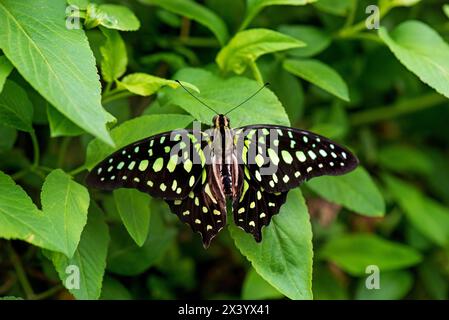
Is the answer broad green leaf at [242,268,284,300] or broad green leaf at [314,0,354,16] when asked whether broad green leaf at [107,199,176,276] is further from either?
broad green leaf at [314,0,354,16]

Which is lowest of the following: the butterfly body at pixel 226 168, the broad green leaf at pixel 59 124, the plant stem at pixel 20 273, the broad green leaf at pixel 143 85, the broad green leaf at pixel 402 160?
the plant stem at pixel 20 273

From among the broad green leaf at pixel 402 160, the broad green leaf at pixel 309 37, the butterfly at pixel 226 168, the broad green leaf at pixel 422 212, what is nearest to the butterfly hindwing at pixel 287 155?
the butterfly at pixel 226 168

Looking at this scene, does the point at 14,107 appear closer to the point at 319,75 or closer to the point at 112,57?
the point at 112,57

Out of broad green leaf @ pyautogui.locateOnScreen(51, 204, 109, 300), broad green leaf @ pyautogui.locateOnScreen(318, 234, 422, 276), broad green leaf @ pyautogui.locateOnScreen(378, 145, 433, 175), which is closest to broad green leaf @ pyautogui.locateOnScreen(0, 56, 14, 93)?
broad green leaf @ pyautogui.locateOnScreen(51, 204, 109, 300)

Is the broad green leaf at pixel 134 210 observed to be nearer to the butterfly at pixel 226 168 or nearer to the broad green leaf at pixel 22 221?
the butterfly at pixel 226 168

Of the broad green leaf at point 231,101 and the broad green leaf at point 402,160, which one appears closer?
the broad green leaf at point 231,101

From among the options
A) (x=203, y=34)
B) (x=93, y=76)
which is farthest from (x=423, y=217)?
(x=93, y=76)

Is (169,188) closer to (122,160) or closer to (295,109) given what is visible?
(122,160)

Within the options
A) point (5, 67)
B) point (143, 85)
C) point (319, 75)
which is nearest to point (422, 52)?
point (319, 75)
